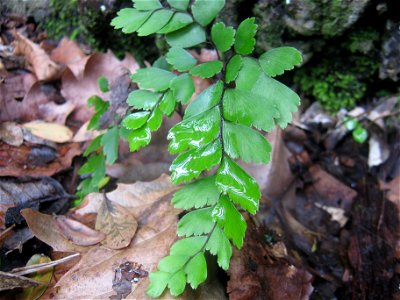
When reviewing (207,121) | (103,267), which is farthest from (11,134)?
(207,121)

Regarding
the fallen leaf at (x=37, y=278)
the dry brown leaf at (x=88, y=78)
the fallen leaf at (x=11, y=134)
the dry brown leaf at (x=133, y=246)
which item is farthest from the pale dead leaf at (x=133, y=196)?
the dry brown leaf at (x=88, y=78)

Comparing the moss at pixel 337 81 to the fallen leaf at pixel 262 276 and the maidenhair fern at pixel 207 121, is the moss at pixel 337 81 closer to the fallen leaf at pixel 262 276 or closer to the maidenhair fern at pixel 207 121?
the maidenhair fern at pixel 207 121

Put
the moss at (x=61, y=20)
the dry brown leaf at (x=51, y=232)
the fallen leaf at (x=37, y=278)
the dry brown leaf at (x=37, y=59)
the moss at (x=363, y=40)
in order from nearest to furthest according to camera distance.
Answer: the fallen leaf at (x=37, y=278) < the dry brown leaf at (x=51, y=232) < the moss at (x=363, y=40) < the dry brown leaf at (x=37, y=59) < the moss at (x=61, y=20)

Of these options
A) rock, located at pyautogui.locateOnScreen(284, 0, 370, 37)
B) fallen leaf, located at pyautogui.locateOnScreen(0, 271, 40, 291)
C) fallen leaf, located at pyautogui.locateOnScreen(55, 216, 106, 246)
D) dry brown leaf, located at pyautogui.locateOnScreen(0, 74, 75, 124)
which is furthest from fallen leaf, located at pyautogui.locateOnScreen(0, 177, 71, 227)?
rock, located at pyautogui.locateOnScreen(284, 0, 370, 37)

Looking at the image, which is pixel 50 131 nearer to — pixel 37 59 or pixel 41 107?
pixel 41 107

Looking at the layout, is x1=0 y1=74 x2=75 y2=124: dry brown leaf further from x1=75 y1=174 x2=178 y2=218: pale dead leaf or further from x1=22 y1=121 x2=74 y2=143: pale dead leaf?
x1=75 y1=174 x2=178 y2=218: pale dead leaf

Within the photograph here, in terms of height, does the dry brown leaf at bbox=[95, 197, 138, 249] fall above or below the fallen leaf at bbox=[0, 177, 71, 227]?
below
